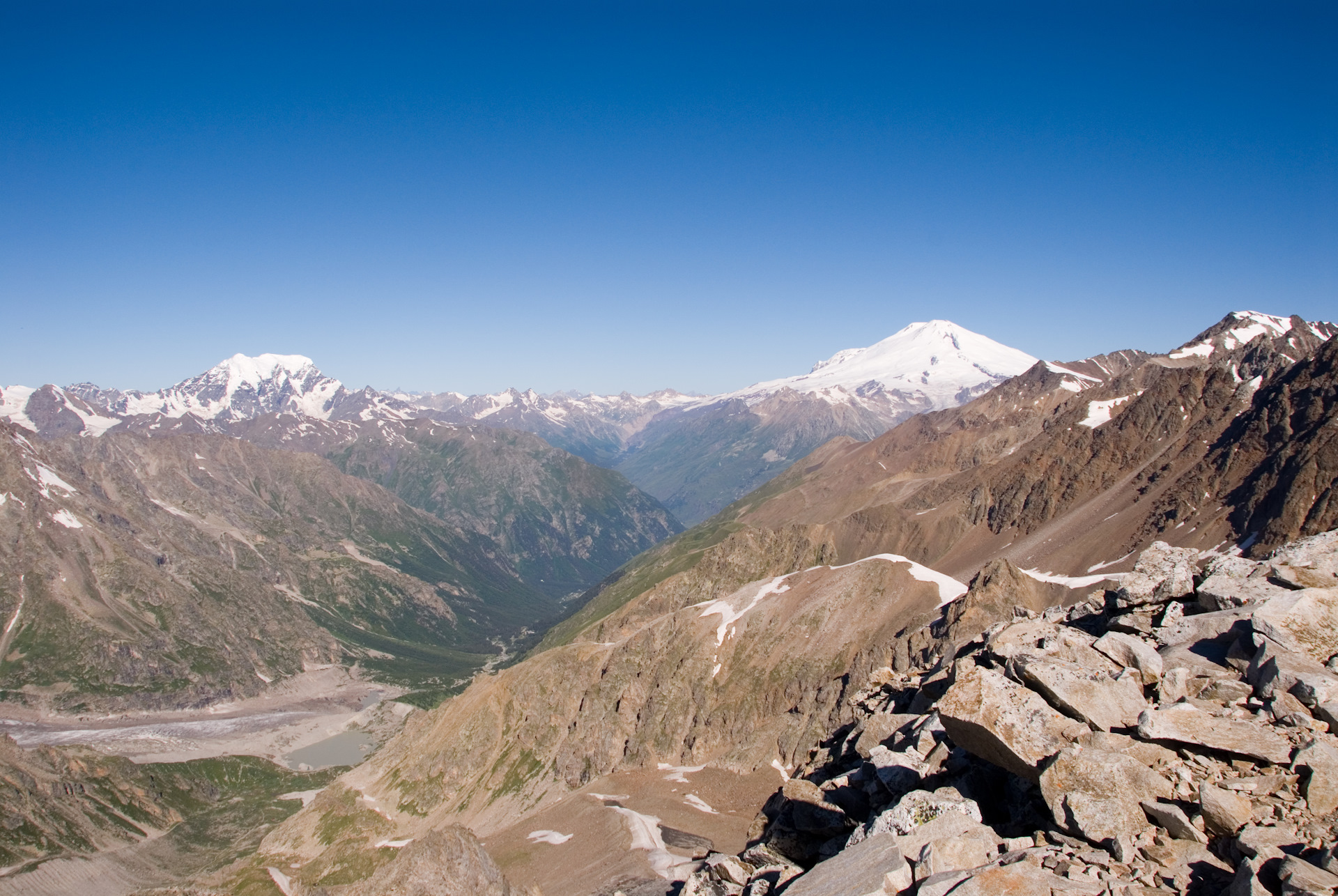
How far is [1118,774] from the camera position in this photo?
23781 mm

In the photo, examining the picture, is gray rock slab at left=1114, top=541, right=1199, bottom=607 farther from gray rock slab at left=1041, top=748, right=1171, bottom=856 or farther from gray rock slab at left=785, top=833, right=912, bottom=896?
gray rock slab at left=785, top=833, right=912, bottom=896

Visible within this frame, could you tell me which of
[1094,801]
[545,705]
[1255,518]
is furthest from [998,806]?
[1255,518]

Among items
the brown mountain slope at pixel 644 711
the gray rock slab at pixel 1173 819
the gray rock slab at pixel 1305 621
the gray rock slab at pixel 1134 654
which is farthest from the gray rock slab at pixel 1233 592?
the brown mountain slope at pixel 644 711

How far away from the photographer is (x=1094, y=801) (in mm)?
23328

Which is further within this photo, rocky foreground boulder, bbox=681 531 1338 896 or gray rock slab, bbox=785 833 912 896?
gray rock slab, bbox=785 833 912 896

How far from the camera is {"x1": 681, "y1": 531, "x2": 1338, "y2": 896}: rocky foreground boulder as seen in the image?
2177 cm

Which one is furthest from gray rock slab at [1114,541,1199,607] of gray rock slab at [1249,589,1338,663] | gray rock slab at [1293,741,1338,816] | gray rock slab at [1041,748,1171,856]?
gray rock slab at [1041,748,1171,856]

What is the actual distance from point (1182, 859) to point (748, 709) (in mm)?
115721

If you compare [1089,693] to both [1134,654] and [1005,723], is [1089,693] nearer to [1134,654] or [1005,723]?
[1005,723]

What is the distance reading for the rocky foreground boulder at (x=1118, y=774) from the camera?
21.8m

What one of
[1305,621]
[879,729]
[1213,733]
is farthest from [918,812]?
[879,729]

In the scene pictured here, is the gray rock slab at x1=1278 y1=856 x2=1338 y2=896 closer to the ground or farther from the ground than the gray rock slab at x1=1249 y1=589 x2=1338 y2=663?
closer to the ground

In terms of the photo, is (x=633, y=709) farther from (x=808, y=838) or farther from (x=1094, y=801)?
(x=1094, y=801)

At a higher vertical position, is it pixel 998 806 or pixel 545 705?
pixel 998 806
